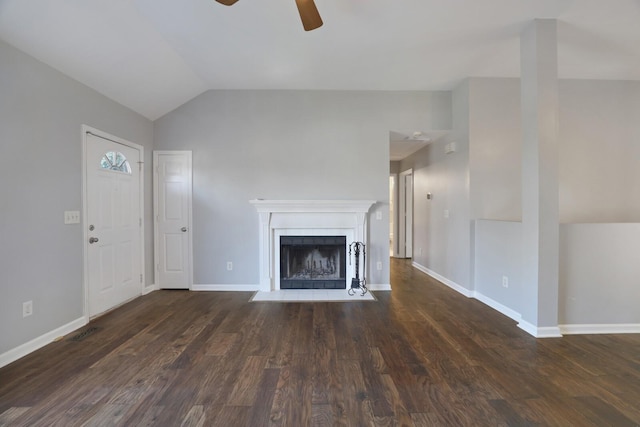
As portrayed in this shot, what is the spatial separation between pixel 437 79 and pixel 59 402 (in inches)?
189

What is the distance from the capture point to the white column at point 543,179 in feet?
8.17

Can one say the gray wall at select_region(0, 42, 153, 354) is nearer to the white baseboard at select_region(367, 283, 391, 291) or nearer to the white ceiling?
the white ceiling

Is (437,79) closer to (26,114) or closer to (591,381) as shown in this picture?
(591,381)

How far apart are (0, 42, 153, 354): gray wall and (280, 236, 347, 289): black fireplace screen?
2.32 metres

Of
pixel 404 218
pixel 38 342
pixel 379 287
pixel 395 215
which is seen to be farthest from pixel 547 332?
pixel 38 342

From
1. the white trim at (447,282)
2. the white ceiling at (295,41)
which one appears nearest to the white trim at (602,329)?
the white trim at (447,282)

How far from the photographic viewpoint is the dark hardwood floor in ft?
5.09

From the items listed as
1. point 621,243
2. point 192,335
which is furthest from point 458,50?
point 192,335

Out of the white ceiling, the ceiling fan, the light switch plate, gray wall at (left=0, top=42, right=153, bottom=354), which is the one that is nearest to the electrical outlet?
gray wall at (left=0, top=42, right=153, bottom=354)

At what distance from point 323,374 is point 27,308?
2532 mm

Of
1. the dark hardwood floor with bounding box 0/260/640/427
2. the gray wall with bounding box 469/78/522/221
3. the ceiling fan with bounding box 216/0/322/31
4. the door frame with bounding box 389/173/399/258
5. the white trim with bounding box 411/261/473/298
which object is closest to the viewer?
the dark hardwood floor with bounding box 0/260/640/427

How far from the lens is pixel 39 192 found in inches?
93.1

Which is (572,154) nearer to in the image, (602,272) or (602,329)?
(602,272)

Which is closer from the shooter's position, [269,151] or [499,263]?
[499,263]
